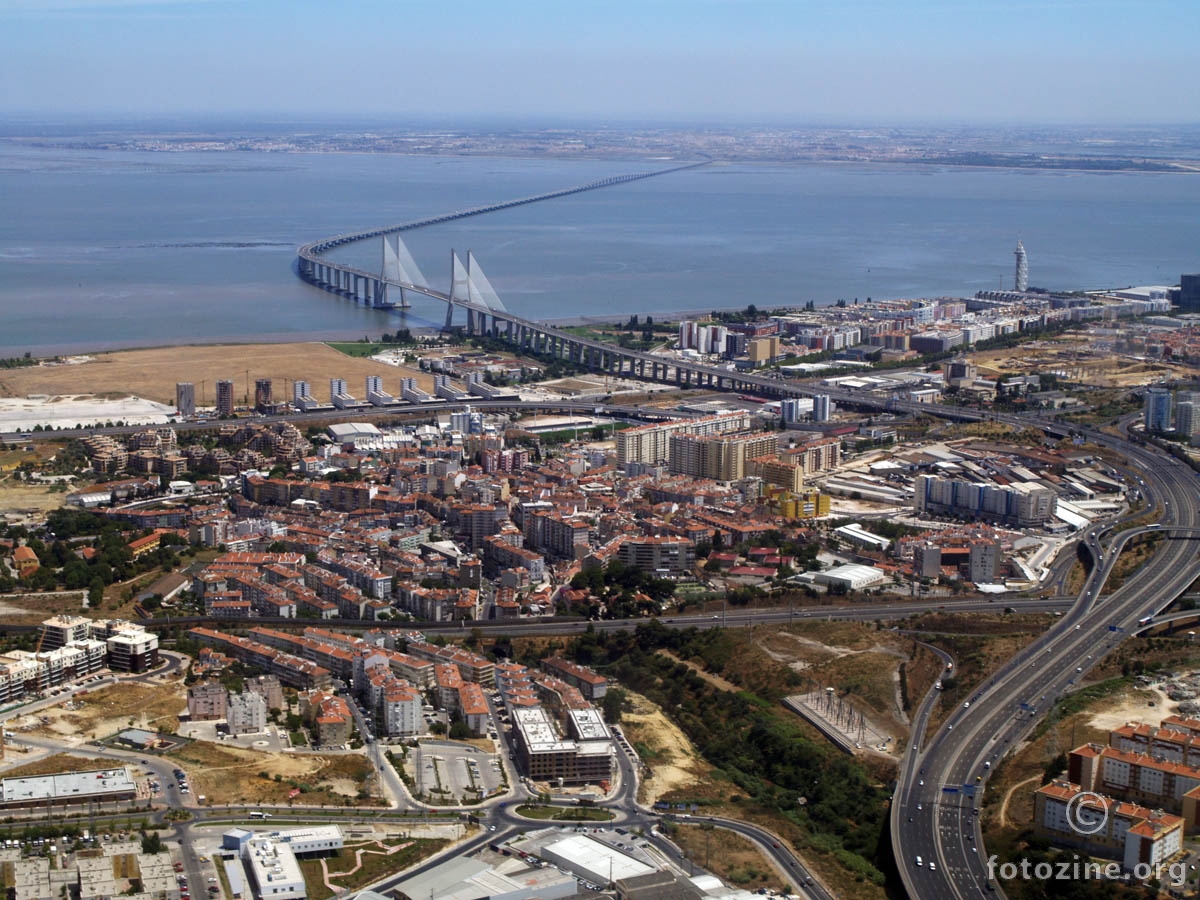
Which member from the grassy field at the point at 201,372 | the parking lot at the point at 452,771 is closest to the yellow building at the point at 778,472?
the grassy field at the point at 201,372

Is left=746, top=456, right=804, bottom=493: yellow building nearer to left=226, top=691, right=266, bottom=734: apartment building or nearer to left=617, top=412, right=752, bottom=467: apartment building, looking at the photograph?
left=617, top=412, right=752, bottom=467: apartment building

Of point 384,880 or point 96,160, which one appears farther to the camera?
point 96,160

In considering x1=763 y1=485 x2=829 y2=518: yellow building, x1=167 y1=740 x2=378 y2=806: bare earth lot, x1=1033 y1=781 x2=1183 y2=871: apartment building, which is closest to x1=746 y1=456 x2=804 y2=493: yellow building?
x1=763 y1=485 x2=829 y2=518: yellow building

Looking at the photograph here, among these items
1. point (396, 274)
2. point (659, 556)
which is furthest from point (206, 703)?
point (396, 274)

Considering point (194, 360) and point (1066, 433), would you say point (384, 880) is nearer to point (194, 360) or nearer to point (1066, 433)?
point (1066, 433)

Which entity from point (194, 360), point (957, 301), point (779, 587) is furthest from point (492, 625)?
point (957, 301)
